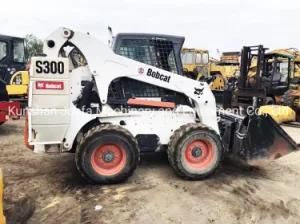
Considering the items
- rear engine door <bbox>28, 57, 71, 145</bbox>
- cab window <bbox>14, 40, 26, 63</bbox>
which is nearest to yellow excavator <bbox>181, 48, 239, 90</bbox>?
cab window <bbox>14, 40, 26, 63</bbox>

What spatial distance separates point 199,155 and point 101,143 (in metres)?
1.54


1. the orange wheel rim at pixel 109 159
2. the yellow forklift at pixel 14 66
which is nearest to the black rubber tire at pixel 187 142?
the orange wheel rim at pixel 109 159

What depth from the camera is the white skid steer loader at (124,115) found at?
586 cm

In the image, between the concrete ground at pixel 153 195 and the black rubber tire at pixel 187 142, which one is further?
the black rubber tire at pixel 187 142

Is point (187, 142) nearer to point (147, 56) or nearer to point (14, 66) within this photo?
point (147, 56)

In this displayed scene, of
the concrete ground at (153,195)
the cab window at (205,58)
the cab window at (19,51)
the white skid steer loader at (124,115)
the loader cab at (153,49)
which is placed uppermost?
the cab window at (205,58)

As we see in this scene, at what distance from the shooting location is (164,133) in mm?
6430

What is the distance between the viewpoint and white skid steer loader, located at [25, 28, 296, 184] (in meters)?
5.86

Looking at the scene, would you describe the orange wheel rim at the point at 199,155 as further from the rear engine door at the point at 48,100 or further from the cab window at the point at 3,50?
the cab window at the point at 3,50

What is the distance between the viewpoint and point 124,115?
247 inches

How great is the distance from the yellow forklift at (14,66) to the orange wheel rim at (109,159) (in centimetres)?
857

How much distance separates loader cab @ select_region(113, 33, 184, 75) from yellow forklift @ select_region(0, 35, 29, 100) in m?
8.09

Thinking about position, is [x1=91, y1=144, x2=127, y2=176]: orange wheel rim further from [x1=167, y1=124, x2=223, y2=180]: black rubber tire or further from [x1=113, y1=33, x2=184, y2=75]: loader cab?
[x1=113, y1=33, x2=184, y2=75]: loader cab

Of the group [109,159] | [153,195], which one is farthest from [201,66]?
[153,195]
